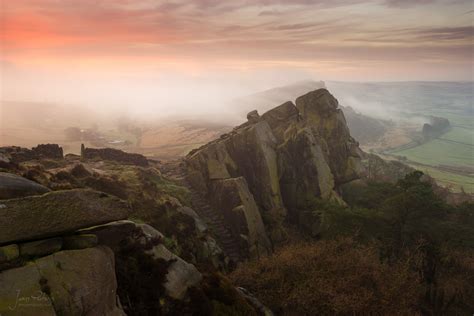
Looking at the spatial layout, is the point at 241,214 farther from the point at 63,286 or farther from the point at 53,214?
the point at 63,286

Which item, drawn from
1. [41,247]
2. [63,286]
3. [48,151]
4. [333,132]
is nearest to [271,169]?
[333,132]

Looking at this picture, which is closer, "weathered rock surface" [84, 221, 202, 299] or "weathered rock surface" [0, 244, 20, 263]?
"weathered rock surface" [0, 244, 20, 263]

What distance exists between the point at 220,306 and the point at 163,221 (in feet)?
52.7

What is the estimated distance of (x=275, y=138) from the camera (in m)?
67.6

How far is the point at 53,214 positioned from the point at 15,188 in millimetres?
4013

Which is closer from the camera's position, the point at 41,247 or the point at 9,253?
the point at 9,253

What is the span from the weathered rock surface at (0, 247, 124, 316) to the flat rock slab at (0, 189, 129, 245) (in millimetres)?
1467

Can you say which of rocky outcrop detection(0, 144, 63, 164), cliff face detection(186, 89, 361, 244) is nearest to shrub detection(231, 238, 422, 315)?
cliff face detection(186, 89, 361, 244)

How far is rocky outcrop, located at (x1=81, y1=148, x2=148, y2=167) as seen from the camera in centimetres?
6438

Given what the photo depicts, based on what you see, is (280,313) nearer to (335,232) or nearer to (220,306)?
(220,306)

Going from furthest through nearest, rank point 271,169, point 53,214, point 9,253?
point 271,169 → point 53,214 → point 9,253

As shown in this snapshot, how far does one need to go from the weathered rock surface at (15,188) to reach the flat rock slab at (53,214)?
2.78m

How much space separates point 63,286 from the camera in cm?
1591

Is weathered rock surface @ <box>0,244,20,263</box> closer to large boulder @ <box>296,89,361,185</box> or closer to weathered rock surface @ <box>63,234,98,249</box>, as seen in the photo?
weathered rock surface @ <box>63,234,98,249</box>
